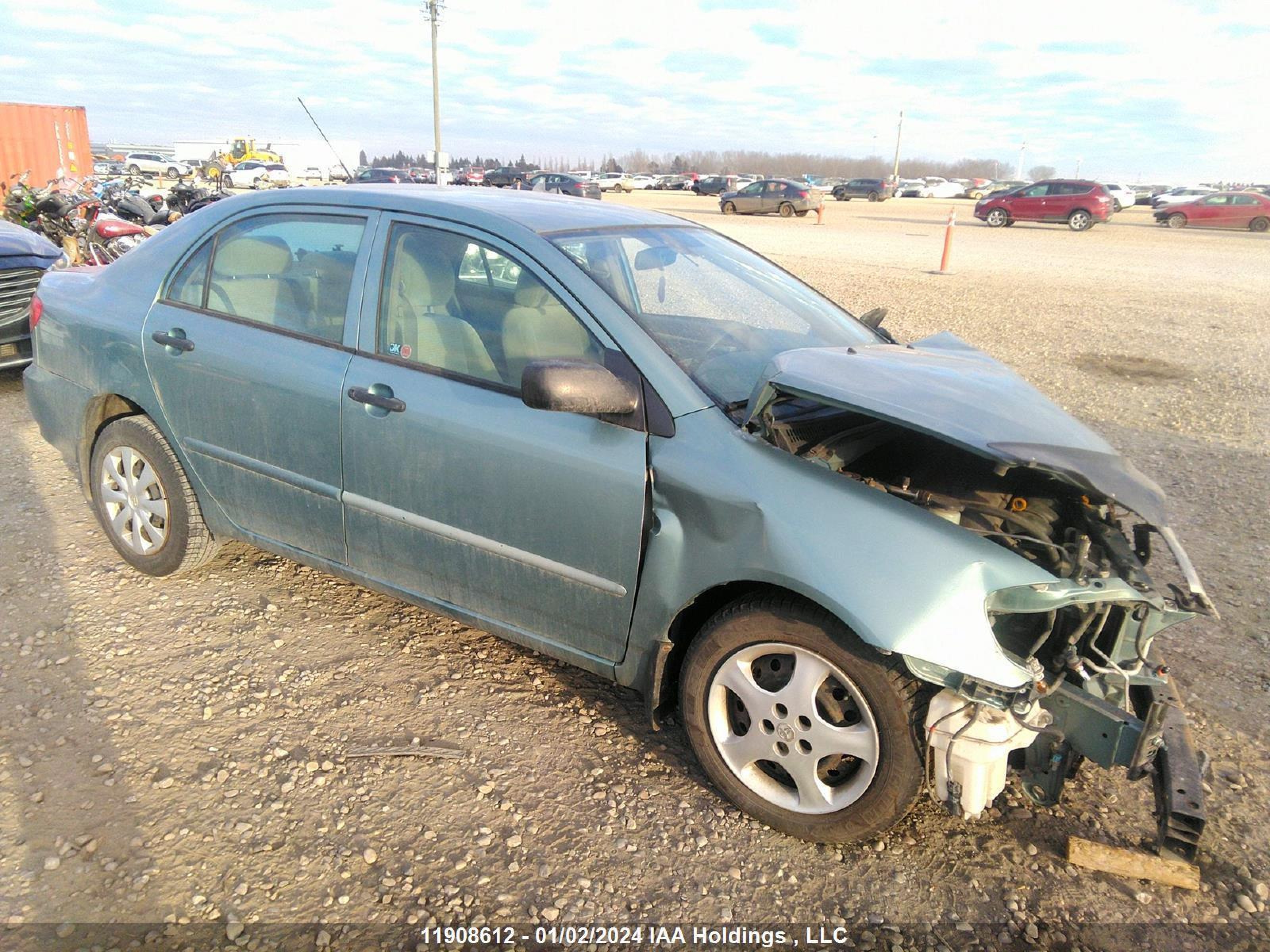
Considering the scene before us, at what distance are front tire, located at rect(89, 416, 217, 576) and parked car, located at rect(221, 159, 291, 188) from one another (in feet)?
91.4

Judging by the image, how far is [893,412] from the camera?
7.47 ft

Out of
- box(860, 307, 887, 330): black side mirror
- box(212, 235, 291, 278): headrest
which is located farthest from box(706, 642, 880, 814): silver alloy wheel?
box(212, 235, 291, 278): headrest

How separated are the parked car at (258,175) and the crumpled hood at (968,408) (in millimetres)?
30009

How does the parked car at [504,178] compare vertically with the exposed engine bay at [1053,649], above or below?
above

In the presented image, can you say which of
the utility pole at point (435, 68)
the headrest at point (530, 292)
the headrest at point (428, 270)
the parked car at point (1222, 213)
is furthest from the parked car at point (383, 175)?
the parked car at point (1222, 213)

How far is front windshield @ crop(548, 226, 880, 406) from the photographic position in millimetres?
2855

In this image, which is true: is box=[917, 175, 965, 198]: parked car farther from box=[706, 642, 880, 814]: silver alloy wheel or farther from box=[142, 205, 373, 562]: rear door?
box=[706, 642, 880, 814]: silver alloy wheel

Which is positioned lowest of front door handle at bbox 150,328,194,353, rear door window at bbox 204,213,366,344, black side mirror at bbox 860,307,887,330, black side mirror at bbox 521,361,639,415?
front door handle at bbox 150,328,194,353

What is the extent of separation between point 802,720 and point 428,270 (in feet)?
6.40

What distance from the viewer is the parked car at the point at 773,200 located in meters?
32.6

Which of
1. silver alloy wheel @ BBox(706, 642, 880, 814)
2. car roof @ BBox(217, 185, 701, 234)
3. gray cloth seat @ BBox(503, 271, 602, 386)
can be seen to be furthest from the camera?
car roof @ BBox(217, 185, 701, 234)

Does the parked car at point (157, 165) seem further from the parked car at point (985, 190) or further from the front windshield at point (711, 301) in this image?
the parked car at point (985, 190)

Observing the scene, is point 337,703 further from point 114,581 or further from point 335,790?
point 114,581

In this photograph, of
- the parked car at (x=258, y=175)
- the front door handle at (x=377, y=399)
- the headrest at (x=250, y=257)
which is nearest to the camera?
the front door handle at (x=377, y=399)
